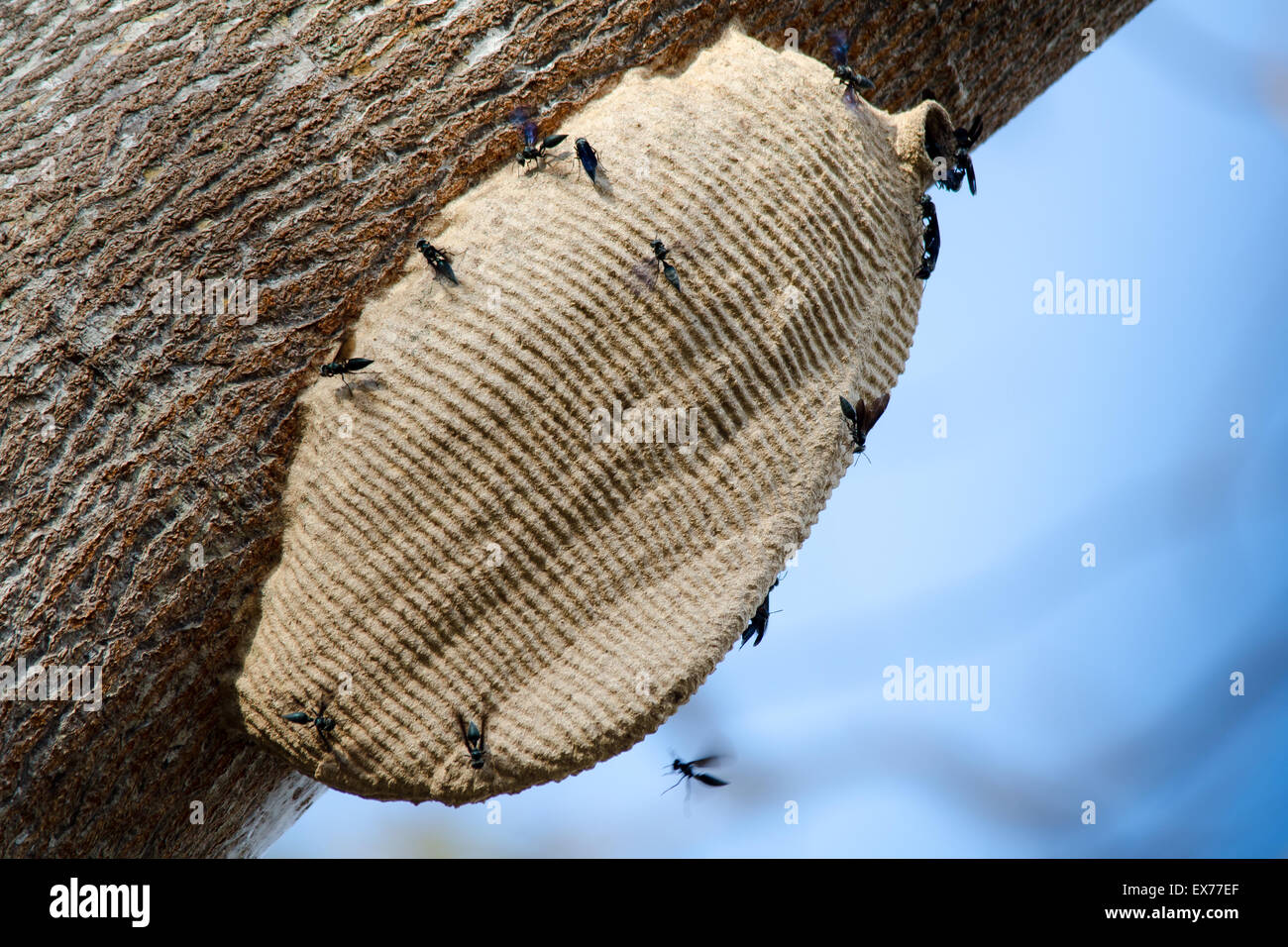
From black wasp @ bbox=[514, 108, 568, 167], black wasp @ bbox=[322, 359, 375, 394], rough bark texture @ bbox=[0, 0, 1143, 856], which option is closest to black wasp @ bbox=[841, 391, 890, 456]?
black wasp @ bbox=[514, 108, 568, 167]

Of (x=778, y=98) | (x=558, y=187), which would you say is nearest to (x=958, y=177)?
(x=778, y=98)

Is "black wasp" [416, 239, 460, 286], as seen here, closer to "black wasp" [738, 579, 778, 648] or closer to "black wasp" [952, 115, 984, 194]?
"black wasp" [738, 579, 778, 648]

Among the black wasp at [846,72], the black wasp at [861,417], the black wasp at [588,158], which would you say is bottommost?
the black wasp at [861,417]

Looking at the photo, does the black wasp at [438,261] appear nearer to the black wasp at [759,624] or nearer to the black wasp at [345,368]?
the black wasp at [345,368]

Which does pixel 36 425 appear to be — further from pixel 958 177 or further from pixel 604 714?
pixel 958 177

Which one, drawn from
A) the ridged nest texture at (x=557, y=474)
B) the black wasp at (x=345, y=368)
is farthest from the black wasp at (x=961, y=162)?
the black wasp at (x=345, y=368)

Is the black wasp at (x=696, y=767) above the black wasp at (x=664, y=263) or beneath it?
beneath
